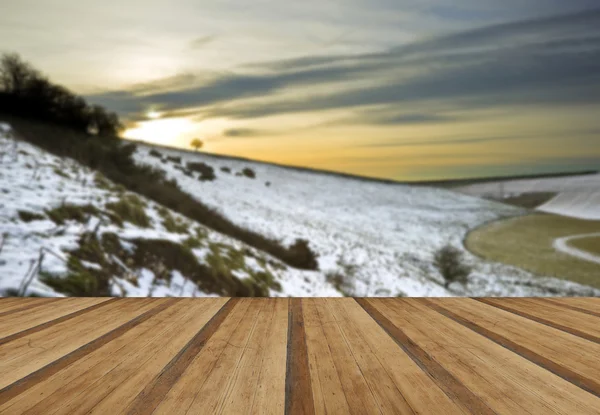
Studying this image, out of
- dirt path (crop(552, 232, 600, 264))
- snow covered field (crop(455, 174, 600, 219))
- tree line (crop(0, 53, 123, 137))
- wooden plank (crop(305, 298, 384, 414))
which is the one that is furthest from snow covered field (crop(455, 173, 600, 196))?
wooden plank (crop(305, 298, 384, 414))

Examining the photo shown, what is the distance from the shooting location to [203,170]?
14359 millimetres

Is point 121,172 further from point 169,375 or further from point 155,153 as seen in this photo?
point 169,375

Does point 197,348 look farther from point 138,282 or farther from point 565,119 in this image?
point 565,119

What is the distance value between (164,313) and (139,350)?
30.3 inches

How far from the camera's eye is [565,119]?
8.06 meters

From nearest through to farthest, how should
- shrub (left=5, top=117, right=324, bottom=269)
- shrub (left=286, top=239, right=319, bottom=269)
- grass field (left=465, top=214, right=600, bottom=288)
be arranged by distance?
1. shrub (left=5, top=117, right=324, bottom=269)
2. shrub (left=286, top=239, right=319, bottom=269)
3. grass field (left=465, top=214, right=600, bottom=288)

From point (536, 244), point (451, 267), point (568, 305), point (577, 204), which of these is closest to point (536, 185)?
point (577, 204)

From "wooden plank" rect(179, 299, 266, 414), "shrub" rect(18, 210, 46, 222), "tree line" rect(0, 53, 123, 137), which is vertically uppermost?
"tree line" rect(0, 53, 123, 137)

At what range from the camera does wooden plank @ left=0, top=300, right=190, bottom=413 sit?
1.39 m

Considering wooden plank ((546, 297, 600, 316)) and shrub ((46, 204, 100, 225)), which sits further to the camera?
shrub ((46, 204, 100, 225))

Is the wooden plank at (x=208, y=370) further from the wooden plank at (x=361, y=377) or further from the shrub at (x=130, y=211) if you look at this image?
the shrub at (x=130, y=211)

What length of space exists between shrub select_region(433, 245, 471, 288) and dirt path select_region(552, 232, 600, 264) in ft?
7.03

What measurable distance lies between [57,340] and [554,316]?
2.63 meters

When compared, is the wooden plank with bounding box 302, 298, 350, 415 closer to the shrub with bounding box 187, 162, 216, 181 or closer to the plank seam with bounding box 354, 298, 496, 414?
the plank seam with bounding box 354, 298, 496, 414
